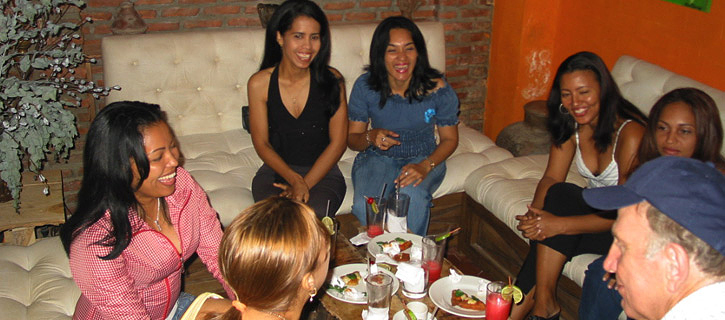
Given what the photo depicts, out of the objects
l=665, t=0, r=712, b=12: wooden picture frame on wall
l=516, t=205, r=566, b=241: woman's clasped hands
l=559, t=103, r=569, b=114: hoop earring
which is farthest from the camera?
l=665, t=0, r=712, b=12: wooden picture frame on wall

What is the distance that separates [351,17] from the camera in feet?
14.0

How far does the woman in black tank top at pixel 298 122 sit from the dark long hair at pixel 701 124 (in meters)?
1.42

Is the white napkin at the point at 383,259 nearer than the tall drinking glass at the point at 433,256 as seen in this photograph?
No

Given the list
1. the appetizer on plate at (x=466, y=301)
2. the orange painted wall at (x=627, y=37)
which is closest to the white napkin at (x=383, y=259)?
the appetizer on plate at (x=466, y=301)

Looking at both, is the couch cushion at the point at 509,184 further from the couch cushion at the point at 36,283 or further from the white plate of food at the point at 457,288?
the couch cushion at the point at 36,283

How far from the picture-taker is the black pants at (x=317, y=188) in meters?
3.02

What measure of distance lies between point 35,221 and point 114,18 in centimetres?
141

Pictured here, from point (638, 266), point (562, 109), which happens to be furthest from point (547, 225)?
point (638, 266)

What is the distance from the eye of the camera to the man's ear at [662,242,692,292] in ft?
3.93

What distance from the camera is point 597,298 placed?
240cm

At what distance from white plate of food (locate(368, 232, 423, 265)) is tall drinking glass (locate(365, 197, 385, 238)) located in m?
0.06

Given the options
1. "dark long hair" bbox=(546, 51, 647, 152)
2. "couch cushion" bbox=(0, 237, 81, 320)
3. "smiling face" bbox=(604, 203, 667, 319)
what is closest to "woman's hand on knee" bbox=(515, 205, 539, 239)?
"dark long hair" bbox=(546, 51, 647, 152)

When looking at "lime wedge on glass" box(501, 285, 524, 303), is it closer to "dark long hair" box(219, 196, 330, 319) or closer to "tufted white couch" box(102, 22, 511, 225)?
"dark long hair" box(219, 196, 330, 319)

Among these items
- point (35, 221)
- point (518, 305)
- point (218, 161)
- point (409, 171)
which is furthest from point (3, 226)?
point (518, 305)
